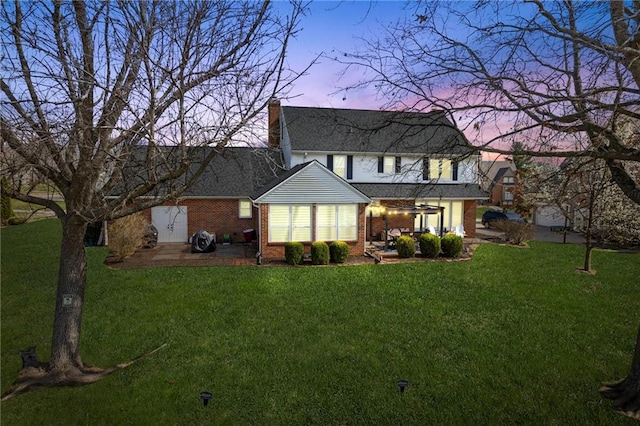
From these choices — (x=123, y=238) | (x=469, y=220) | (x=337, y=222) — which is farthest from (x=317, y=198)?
(x=469, y=220)

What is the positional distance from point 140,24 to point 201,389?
5543mm

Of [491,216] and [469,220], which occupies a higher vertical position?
[491,216]

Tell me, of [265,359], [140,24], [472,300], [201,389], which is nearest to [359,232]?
[472,300]

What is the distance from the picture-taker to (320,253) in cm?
1578

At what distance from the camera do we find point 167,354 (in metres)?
7.34

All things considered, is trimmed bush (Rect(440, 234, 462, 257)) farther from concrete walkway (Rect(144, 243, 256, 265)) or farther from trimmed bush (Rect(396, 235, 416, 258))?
concrete walkway (Rect(144, 243, 256, 265))

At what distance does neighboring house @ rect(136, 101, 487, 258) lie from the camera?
56.7ft

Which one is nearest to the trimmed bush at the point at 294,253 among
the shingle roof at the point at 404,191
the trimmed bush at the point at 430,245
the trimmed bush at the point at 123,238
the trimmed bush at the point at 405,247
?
the trimmed bush at the point at 405,247

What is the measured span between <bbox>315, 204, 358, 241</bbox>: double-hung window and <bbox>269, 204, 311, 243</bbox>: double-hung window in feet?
1.78

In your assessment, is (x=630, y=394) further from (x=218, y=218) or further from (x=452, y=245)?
(x=218, y=218)

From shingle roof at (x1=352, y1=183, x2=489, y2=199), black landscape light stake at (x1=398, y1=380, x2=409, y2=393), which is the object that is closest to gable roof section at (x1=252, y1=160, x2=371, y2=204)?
shingle roof at (x1=352, y1=183, x2=489, y2=199)

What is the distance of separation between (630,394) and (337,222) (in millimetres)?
12969

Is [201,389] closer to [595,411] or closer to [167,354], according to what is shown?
[167,354]

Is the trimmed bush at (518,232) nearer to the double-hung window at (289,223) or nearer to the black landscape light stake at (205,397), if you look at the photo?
the double-hung window at (289,223)
